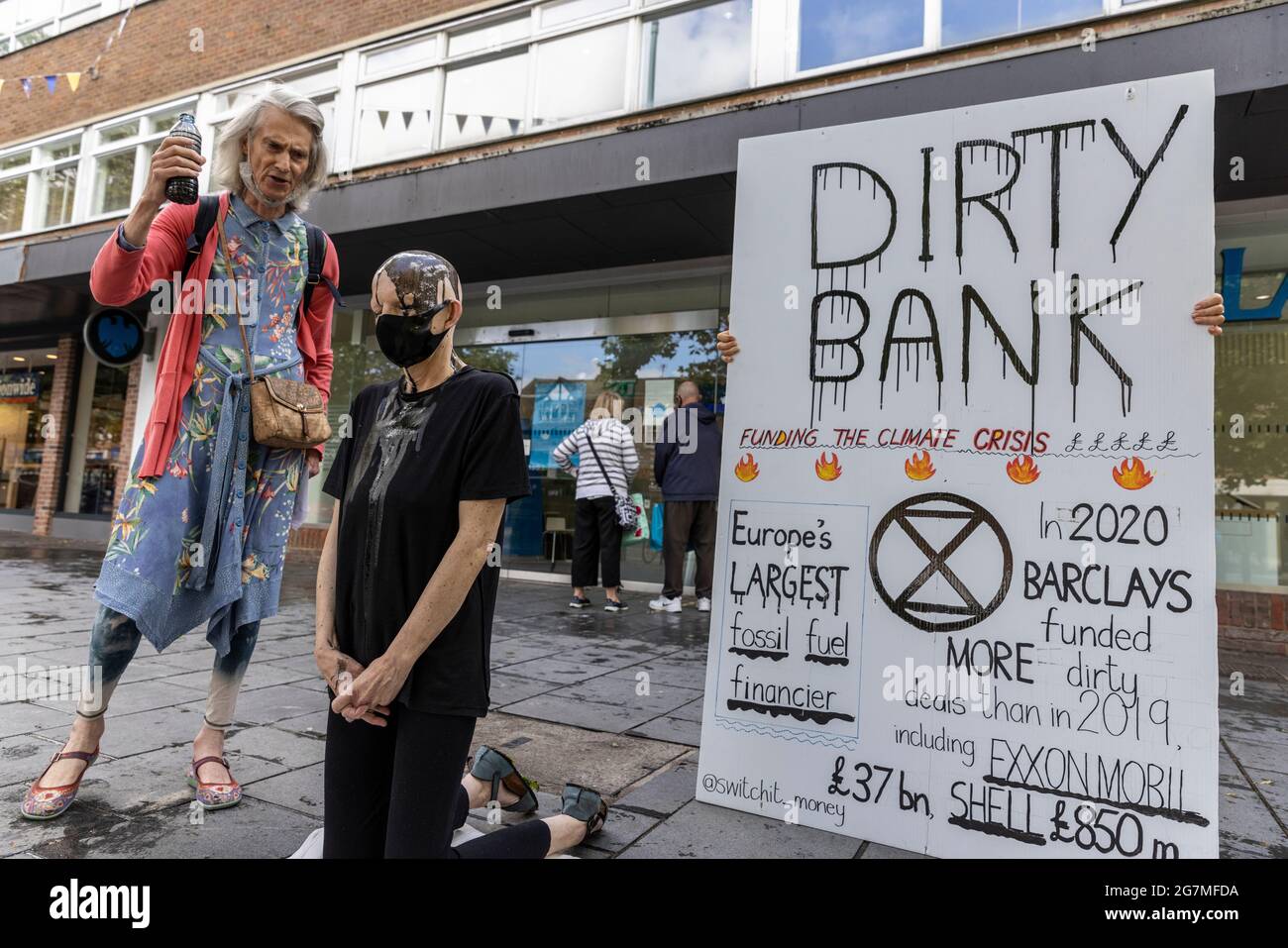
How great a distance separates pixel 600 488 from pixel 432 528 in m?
5.72

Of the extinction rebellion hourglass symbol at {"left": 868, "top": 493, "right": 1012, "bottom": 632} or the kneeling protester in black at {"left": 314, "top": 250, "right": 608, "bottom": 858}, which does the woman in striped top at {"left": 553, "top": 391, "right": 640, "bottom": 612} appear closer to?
the extinction rebellion hourglass symbol at {"left": 868, "top": 493, "right": 1012, "bottom": 632}

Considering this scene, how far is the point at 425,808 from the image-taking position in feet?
5.51

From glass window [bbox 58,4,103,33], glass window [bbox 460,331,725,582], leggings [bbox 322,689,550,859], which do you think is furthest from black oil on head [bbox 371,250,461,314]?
glass window [bbox 58,4,103,33]

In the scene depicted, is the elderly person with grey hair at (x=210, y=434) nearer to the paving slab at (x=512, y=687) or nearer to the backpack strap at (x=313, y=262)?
the backpack strap at (x=313, y=262)

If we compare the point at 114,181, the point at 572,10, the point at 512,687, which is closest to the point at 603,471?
the point at 512,687

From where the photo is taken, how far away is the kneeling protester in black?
168cm

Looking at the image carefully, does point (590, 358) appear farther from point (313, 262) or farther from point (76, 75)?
point (76, 75)

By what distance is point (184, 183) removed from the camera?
2334 mm

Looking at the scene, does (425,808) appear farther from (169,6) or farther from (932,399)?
(169,6)

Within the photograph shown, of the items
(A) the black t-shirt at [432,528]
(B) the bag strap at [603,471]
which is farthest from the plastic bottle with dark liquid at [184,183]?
(B) the bag strap at [603,471]

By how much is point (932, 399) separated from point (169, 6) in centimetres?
1484

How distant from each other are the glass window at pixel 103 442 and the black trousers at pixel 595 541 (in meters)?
10.7
